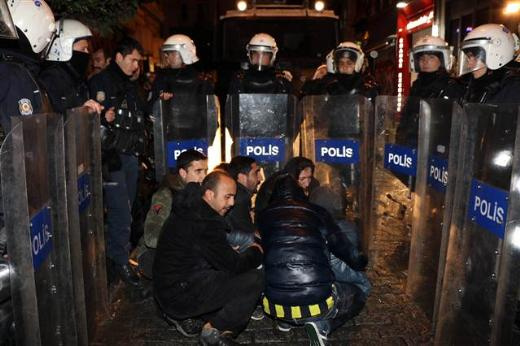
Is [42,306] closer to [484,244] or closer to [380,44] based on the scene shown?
[484,244]

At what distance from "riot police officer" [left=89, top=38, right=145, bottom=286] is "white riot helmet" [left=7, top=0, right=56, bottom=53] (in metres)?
1.09

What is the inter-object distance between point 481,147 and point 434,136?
1032mm

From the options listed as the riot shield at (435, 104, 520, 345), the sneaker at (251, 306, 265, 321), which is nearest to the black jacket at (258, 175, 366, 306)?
the sneaker at (251, 306, 265, 321)

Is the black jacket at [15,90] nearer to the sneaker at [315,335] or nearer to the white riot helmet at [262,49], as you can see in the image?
the sneaker at [315,335]

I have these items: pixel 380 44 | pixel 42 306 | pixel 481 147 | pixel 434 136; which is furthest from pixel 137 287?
pixel 380 44

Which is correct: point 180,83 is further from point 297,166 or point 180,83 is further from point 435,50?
point 435,50

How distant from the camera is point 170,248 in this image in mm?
3461

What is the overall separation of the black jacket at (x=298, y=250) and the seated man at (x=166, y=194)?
0.87 metres

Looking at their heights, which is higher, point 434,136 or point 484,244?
point 434,136

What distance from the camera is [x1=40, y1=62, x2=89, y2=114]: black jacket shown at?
3785 millimetres

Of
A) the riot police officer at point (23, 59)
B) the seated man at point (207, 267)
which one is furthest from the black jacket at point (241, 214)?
the riot police officer at point (23, 59)

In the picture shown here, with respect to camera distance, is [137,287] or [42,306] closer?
[42,306]

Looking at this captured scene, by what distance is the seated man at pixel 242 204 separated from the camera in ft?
12.5

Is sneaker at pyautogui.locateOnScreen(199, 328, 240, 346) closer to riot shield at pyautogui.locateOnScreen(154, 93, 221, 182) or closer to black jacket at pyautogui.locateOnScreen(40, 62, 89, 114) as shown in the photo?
black jacket at pyautogui.locateOnScreen(40, 62, 89, 114)
